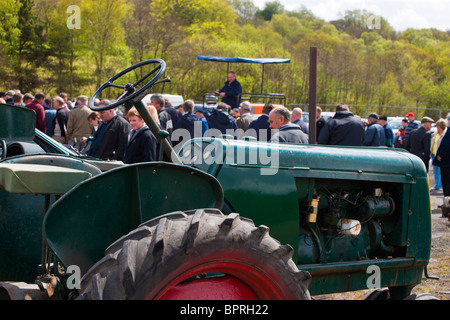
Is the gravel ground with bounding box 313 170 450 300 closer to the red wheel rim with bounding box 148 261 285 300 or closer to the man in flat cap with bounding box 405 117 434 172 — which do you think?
the red wheel rim with bounding box 148 261 285 300

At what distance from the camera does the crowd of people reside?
578 centimetres

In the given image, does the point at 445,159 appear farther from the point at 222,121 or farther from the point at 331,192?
the point at 331,192

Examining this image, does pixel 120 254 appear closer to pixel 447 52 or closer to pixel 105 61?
pixel 105 61

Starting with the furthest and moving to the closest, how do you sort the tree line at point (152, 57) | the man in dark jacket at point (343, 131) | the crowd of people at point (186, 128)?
the tree line at point (152, 57) → the man in dark jacket at point (343, 131) → the crowd of people at point (186, 128)

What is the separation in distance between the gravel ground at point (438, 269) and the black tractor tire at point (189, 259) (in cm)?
266

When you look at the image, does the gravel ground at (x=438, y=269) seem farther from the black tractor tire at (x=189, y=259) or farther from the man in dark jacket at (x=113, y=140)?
the man in dark jacket at (x=113, y=140)

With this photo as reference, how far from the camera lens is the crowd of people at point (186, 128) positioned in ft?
19.0

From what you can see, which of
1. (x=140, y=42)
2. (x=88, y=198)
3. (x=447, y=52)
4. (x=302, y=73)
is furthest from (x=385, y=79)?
(x=88, y=198)

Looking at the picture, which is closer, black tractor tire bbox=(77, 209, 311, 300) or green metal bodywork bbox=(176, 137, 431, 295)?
black tractor tire bbox=(77, 209, 311, 300)

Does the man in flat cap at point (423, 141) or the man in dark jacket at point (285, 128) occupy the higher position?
the man in dark jacket at point (285, 128)

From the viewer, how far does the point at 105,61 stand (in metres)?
30.4

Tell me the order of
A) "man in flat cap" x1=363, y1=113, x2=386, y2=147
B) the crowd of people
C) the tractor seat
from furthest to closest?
"man in flat cap" x1=363, y1=113, x2=386, y2=147
the crowd of people
the tractor seat

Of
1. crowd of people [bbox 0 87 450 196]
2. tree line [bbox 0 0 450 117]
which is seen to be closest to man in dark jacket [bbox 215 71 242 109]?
crowd of people [bbox 0 87 450 196]

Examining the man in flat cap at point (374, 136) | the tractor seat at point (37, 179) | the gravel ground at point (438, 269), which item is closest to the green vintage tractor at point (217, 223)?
the tractor seat at point (37, 179)
